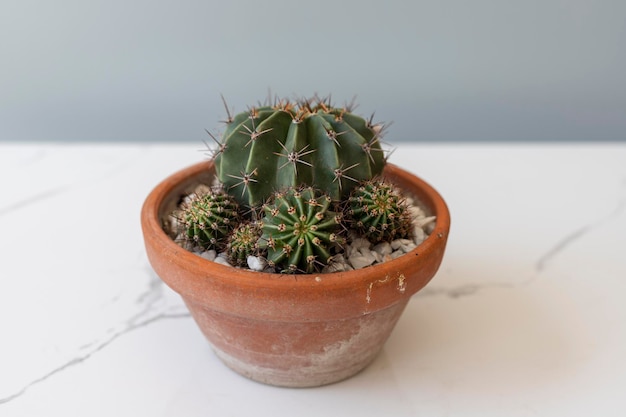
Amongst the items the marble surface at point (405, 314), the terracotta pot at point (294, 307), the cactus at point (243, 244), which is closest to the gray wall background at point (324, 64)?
the marble surface at point (405, 314)

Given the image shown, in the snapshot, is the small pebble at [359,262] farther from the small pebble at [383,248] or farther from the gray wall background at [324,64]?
the gray wall background at [324,64]

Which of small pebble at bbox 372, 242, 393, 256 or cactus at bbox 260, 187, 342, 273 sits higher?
cactus at bbox 260, 187, 342, 273

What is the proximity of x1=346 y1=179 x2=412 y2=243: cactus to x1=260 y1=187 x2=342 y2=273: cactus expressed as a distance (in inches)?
2.7

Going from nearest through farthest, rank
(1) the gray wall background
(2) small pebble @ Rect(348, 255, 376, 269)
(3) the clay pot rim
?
1. (3) the clay pot rim
2. (2) small pebble @ Rect(348, 255, 376, 269)
3. (1) the gray wall background

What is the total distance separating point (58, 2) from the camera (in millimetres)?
1831

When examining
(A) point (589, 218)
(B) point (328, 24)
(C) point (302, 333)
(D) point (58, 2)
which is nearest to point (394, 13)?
(B) point (328, 24)

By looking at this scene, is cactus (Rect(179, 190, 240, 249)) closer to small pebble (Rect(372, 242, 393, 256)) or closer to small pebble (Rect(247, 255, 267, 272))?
small pebble (Rect(247, 255, 267, 272))

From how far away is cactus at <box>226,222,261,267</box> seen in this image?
848 millimetres

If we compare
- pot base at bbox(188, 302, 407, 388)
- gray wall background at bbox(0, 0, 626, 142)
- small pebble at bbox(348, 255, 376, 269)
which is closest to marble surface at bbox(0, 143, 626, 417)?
pot base at bbox(188, 302, 407, 388)

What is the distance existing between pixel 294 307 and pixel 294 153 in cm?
20

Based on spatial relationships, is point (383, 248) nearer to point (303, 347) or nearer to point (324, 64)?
point (303, 347)

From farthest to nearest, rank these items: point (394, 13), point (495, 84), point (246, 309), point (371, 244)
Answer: point (495, 84)
point (394, 13)
point (371, 244)
point (246, 309)

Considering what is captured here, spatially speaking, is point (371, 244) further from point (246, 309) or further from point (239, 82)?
point (239, 82)

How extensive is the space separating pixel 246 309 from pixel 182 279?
10 centimetres
